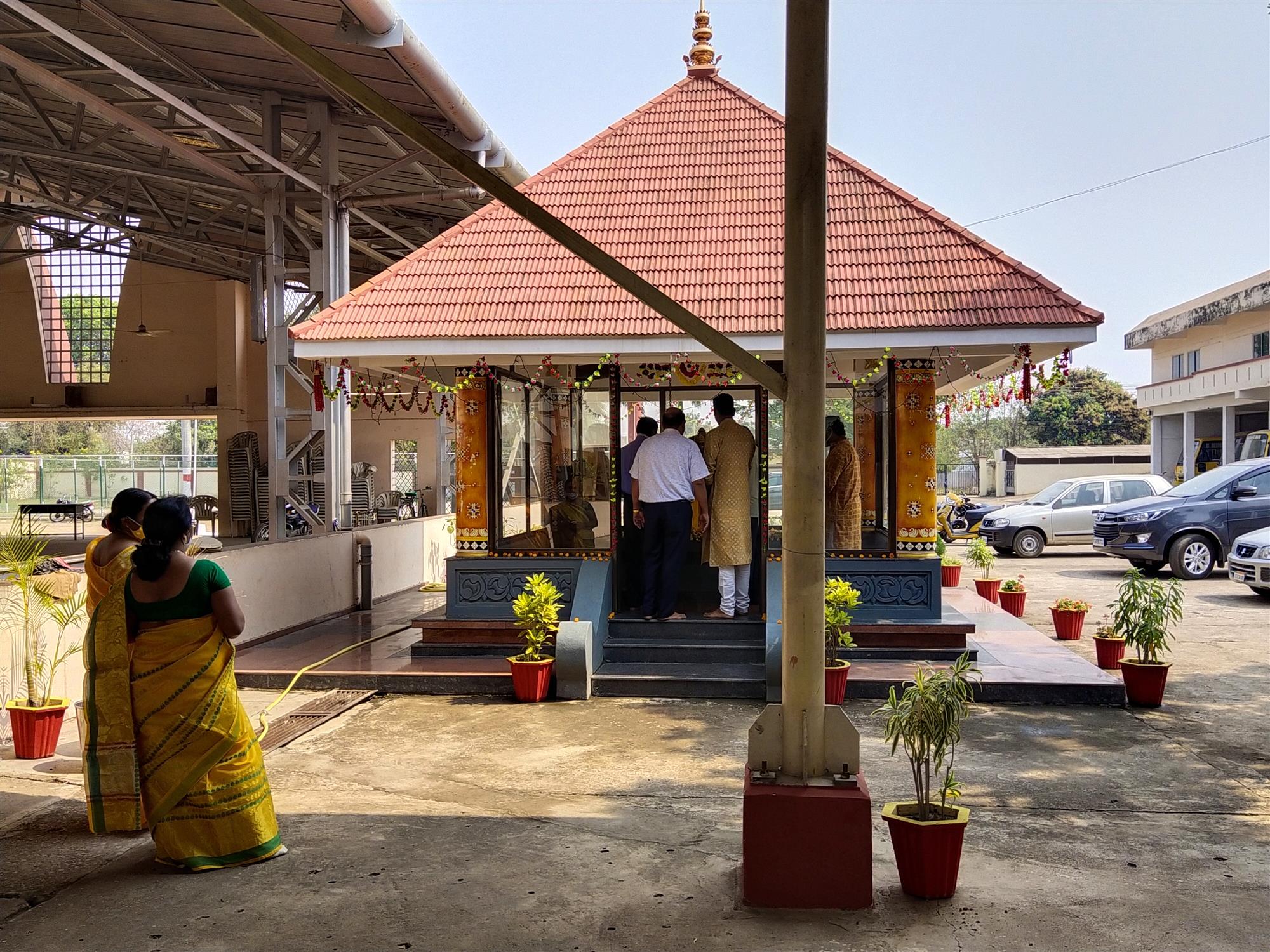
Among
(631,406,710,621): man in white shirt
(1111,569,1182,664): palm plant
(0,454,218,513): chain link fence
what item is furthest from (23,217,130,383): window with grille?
(1111,569,1182,664): palm plant

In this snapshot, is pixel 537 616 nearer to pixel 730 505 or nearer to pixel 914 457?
pixel 730 505

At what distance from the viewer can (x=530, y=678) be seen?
7867 millimetres

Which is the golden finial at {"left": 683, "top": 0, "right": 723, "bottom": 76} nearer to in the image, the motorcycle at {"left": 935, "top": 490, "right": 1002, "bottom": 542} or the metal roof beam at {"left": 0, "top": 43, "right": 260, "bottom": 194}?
the metal roof beam at {"left": 0, "top": 43, "right": 260, "bottom": 194}

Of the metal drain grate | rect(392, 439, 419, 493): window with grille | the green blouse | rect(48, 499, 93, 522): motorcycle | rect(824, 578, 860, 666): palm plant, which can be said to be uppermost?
rect(392, 439, 419, 493): window with grille

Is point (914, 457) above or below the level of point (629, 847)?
above

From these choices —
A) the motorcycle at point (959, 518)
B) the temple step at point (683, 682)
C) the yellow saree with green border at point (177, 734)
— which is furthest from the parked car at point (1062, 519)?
the yellow saree with green border at point (177, 734)

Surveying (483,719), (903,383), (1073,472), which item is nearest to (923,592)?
(903,383)

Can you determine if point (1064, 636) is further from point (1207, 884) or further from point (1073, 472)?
point (1073, 472)

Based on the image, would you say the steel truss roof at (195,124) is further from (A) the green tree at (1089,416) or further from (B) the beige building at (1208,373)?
(A) the green tree at (1089,416)

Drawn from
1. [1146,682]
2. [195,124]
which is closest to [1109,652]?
[1146,682]

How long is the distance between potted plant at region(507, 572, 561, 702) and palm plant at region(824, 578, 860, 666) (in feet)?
6.54

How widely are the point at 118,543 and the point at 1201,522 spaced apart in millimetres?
14463

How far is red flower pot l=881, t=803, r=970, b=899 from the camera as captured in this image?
412 centimetres

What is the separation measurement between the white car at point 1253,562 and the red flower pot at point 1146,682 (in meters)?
6.17
